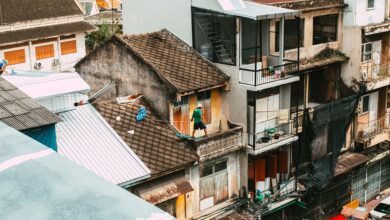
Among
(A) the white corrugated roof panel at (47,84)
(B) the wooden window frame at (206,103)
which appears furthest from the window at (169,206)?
(A) the white corrugated roof panel at (47,84)

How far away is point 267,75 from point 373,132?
1088cm

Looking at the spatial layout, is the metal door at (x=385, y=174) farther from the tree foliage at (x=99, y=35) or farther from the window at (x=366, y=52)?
the tree foliage at (x=99, y=35)

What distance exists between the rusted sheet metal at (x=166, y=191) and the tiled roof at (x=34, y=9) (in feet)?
91.5

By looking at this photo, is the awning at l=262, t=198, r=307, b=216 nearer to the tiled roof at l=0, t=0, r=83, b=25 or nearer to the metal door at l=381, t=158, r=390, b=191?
the metal door at l=381, t=158, r=390, b=191

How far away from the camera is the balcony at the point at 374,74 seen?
31089 millimetres

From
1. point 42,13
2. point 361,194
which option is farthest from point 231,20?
point 42,13

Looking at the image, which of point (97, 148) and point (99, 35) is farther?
point (99, 35)

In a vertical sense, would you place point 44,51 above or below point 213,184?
above

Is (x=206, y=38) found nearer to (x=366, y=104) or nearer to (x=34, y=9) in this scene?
(x=366, y=104)

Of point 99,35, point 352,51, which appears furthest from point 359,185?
point 99,35

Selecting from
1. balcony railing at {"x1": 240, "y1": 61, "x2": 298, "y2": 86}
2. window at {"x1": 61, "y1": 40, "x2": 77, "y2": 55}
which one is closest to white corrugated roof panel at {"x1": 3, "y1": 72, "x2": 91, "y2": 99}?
balcony railing at {"x1": 240, "y1": 61, "x2": 298, "y2": 86}

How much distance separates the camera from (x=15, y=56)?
148ft

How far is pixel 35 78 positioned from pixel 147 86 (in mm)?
4682

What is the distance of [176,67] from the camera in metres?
24.6
